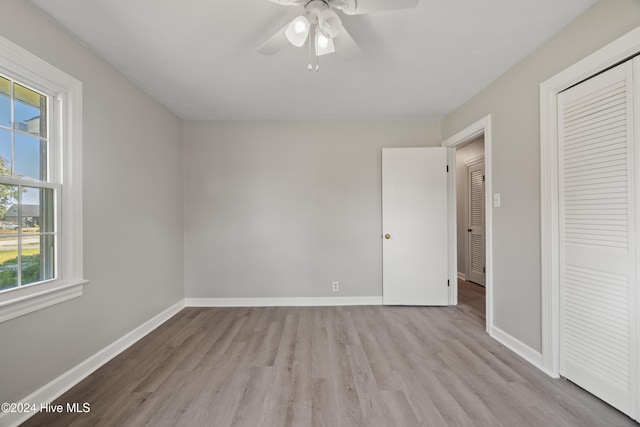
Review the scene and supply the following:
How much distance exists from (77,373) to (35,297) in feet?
2.22

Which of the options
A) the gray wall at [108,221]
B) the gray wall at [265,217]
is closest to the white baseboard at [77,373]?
the gray wall at [108,221]

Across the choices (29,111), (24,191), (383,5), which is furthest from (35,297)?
(383,5)

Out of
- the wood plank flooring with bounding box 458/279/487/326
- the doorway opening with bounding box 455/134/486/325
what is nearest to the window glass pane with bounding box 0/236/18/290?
the wood plank flooring with bounding box 458/279/487/326

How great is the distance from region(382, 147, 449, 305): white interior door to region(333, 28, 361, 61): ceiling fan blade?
1.70m

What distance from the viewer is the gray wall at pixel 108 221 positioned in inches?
59.3

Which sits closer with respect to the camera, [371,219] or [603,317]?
[603,317]

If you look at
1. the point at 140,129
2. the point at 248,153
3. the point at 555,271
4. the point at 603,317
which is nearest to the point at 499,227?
the point at 555,271

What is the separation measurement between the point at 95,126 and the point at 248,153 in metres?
1.58

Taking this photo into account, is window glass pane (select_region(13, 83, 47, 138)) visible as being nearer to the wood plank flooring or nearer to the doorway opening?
the wood plank flooring

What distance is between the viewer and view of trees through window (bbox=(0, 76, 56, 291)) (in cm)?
149

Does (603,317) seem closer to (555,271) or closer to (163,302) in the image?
(555,271)

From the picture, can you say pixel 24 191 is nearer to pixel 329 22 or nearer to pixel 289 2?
pixel 289 2

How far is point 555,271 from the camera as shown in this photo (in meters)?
1.84

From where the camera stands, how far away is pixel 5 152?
4.90 ft
